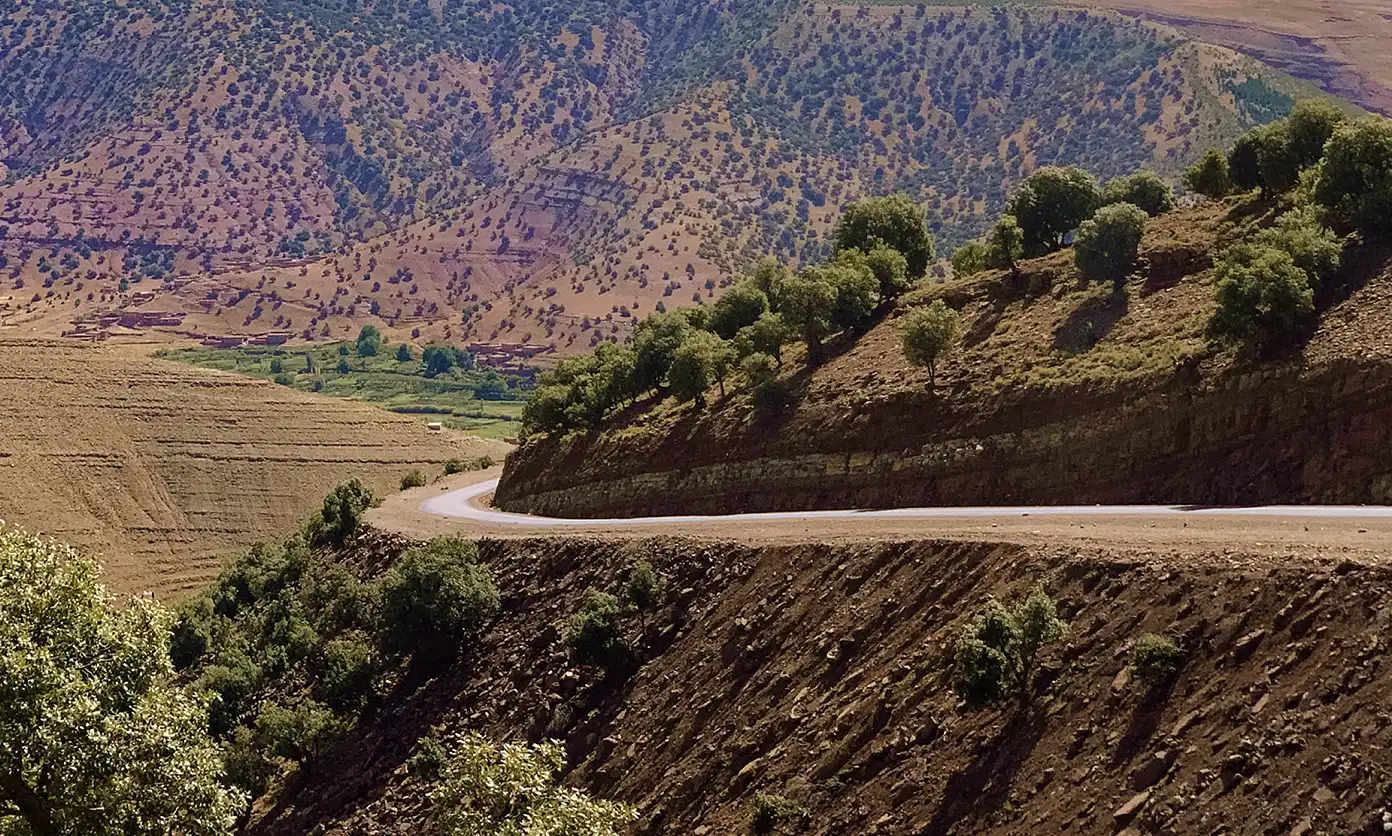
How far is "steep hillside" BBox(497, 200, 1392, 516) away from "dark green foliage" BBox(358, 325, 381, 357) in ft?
434

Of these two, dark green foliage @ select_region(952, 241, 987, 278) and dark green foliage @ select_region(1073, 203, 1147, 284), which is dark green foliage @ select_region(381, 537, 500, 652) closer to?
dark green foliage @ select_region(1073, 203, 1147, 284)

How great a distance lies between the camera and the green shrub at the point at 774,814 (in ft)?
108

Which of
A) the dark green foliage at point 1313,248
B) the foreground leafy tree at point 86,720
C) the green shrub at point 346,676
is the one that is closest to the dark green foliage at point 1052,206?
the dark green foliage at point 1313,248

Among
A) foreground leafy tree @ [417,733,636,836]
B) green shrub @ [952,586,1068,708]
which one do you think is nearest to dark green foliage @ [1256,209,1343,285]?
green shrub @ [952,586,1068,708]

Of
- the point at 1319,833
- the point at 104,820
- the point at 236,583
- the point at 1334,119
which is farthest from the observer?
the point at 236,583

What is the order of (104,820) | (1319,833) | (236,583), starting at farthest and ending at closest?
(236,583) → (104,820) → (1319,833)

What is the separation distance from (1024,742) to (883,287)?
3485cm

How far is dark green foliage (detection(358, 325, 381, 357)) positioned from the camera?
192 metres

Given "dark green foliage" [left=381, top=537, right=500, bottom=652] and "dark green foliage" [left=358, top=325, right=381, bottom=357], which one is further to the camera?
"dark green foliage" [left=358, top=325, right=381, bottom=357]

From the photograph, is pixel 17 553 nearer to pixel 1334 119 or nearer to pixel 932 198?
pixel 1334 119

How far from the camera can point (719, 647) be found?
1635 inches

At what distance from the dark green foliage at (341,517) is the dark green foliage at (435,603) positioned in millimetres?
15919

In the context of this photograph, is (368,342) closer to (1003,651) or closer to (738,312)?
(738,312)

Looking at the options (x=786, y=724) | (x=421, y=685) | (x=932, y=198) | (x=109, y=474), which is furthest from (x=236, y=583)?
(x=932, y=198)
